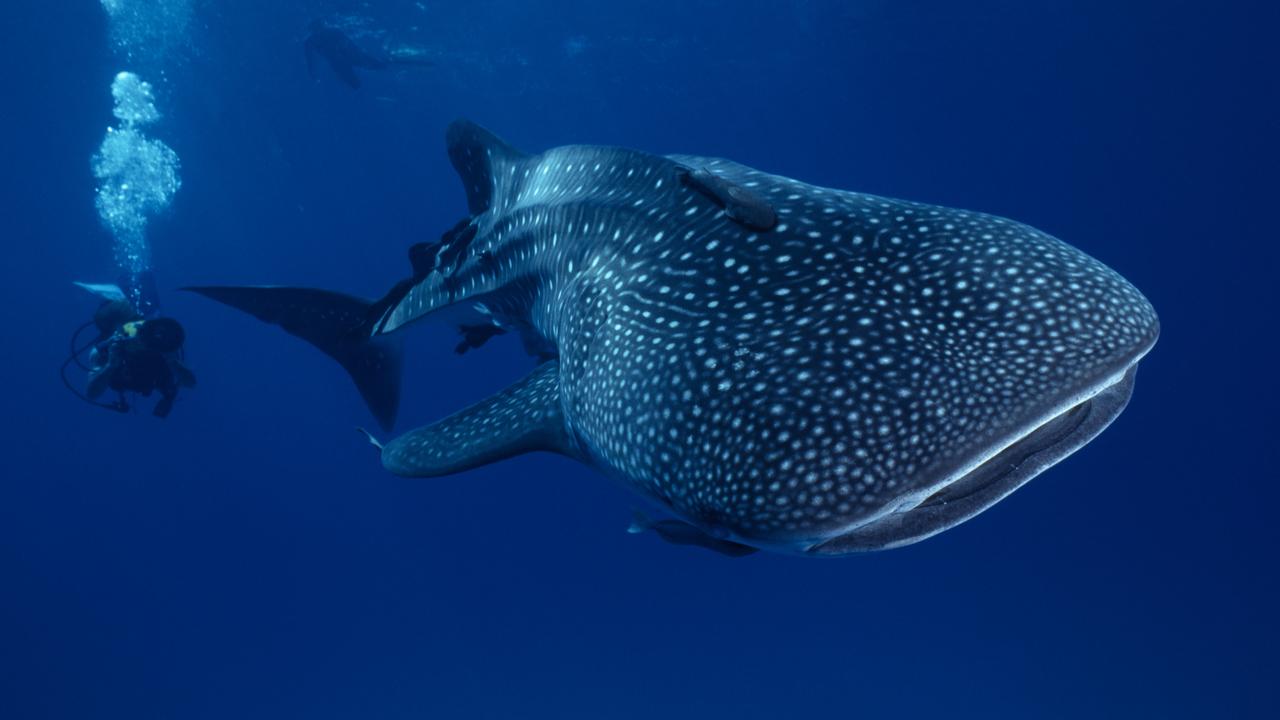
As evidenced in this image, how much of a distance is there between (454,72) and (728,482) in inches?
1545

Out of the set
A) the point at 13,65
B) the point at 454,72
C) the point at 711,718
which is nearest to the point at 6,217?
the point at 13,65

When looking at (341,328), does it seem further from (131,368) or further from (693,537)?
(131,368)

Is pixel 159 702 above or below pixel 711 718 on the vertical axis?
above

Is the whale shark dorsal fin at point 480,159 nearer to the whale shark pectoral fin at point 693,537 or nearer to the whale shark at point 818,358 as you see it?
the whale shark at point 818,358

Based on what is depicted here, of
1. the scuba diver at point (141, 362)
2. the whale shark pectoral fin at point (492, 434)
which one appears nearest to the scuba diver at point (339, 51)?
the scuba diver at point (141, 362)

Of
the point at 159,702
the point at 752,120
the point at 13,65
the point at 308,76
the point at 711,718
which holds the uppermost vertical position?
the point at 13,65

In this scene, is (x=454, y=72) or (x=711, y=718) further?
(x=454, y=72)

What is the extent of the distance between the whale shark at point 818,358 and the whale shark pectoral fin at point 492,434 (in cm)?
3

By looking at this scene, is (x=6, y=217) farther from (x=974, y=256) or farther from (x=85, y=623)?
(x=974, y=256)

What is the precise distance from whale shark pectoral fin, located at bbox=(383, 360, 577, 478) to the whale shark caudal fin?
1.98 metres

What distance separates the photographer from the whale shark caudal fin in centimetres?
630

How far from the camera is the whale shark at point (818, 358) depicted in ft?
7.07

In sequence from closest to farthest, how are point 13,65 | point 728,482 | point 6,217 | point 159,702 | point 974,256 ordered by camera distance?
point 728,482 → point 974,256 → point 159,702 → point 13,65 → point 6,217

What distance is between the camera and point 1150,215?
31391 millimetres
